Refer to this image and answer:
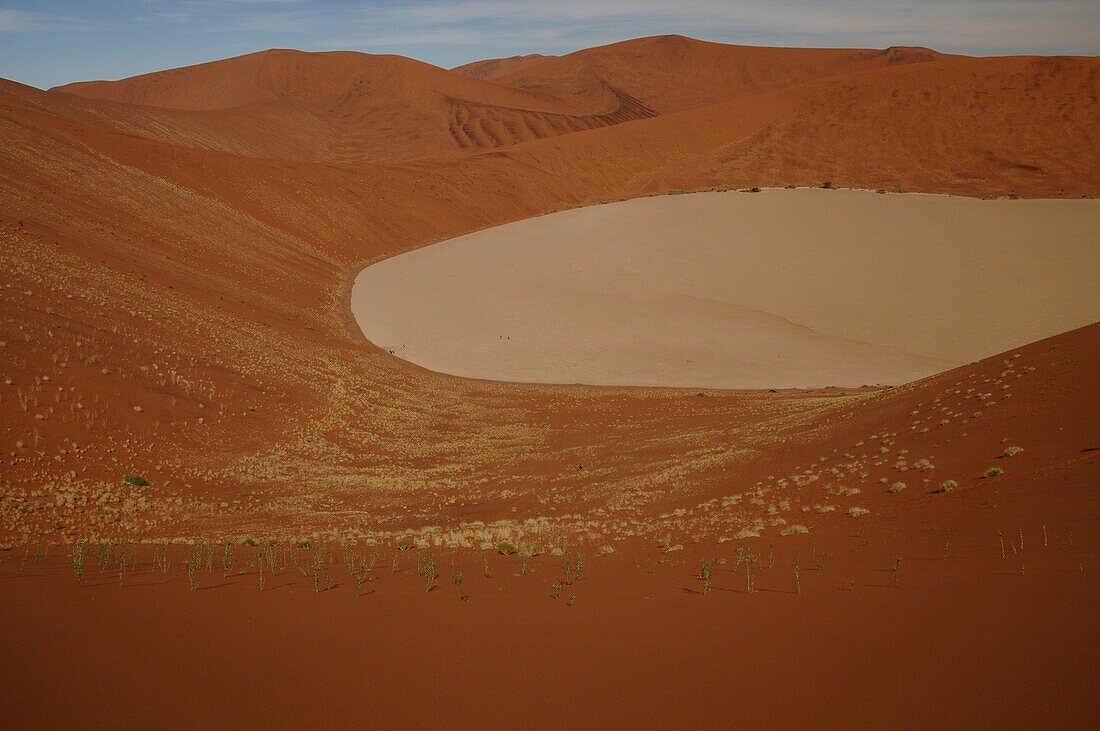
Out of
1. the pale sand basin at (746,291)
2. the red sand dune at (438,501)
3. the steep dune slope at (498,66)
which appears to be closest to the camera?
the red sand dune at (438,501)

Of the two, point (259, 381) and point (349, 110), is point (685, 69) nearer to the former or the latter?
point (349, 110)

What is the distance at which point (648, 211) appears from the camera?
44.7 meters

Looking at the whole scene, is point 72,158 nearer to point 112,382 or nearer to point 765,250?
point 112,382

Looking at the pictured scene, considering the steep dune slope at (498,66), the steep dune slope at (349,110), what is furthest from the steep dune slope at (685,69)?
the steep dune slope at (498,66)

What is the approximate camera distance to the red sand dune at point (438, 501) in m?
4.82

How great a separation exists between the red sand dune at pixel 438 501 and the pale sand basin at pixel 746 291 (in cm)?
300

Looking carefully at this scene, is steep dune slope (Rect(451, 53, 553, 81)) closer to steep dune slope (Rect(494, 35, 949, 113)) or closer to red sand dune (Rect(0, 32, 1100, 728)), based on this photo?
steep dune slope (Rect(494, 35, 949, 113))

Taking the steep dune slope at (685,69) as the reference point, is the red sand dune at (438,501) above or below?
below

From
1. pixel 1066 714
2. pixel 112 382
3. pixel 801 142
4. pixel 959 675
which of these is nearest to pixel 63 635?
pixel 959 675

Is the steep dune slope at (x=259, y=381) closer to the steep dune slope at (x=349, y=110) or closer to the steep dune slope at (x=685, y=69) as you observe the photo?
the steep dune slope at (x=349, y=110)

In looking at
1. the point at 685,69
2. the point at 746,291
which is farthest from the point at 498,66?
the point at 746,291

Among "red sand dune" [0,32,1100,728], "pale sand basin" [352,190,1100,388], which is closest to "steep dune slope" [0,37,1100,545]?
"red sand dune" [0,32,1100,728]

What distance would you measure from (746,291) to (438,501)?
22334 mm

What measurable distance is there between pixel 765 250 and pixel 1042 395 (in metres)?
26.9
